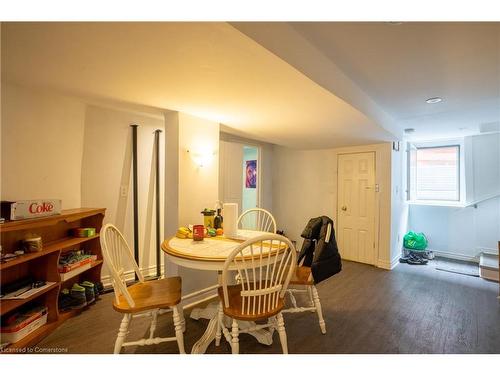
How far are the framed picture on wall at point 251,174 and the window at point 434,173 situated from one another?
2.98m

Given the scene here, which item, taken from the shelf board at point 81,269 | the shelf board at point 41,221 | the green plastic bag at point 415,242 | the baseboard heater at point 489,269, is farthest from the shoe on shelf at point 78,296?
the baseboard heater at point 489,269

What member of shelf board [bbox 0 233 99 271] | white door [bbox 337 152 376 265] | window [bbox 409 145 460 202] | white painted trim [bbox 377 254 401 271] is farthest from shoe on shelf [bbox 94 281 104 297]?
window [bbox 409 145 460 202]

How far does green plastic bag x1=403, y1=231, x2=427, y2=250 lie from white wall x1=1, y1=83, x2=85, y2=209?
16.2ft

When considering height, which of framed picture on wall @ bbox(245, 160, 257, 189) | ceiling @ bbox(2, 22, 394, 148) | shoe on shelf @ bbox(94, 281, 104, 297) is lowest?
shoe on shelf @ bbox(94, 281, 104, 297)

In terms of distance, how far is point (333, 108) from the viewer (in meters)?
2.09

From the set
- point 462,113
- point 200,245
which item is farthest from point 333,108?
point 462,113

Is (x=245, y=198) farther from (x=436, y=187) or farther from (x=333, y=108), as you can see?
(x=436, y=187)

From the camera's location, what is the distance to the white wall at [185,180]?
2.32 m

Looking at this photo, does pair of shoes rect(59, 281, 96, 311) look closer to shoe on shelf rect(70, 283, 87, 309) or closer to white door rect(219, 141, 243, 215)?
shoe on shelf rect(70, 283, 87, 309)

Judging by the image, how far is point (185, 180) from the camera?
238 centimetres

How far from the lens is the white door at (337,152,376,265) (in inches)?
146

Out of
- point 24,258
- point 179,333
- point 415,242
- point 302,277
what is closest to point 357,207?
point 415,242

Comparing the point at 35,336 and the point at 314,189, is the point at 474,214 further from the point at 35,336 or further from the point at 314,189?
the point at 35,336

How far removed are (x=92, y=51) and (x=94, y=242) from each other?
6.49ft
